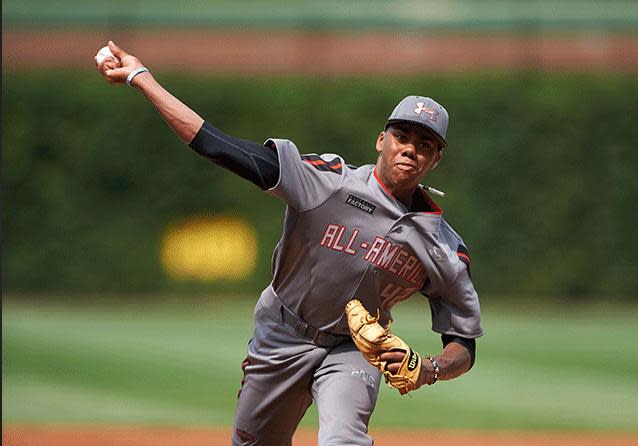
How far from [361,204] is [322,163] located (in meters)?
0.26

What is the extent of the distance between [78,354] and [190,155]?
5485 mm

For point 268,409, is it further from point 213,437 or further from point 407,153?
point 213,437

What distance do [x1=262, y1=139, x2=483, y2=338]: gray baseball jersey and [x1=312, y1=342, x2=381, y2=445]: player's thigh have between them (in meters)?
0.16

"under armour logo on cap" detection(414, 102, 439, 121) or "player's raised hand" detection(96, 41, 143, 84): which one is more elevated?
"under armour logo on cap" detection(414, 102, 439, 121)

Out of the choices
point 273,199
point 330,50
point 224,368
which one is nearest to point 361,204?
point 224,368

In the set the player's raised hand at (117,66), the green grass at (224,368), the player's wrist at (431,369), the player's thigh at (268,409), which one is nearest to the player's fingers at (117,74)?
the player's raised hand at (117,66)

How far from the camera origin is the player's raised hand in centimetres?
473

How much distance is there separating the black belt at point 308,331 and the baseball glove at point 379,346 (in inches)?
14.7

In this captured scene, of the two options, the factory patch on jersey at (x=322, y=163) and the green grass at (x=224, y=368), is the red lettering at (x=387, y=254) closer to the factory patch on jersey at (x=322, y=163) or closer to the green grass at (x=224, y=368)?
the factory patch on jersey at (x=322, y=163)

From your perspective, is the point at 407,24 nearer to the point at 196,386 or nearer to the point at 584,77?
the point at 584,77

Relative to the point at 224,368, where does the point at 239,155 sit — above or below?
below

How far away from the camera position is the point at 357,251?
5.17 metres

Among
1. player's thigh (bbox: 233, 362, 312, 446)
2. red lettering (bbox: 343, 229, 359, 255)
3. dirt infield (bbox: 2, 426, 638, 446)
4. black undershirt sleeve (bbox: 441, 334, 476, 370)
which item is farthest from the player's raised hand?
dirt infield (bbox: 2, 426, 638, 446)

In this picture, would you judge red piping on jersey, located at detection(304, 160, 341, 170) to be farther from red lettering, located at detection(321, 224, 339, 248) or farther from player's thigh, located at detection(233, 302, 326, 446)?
player's thigh, located at detection(233, 302, 326, 446)
